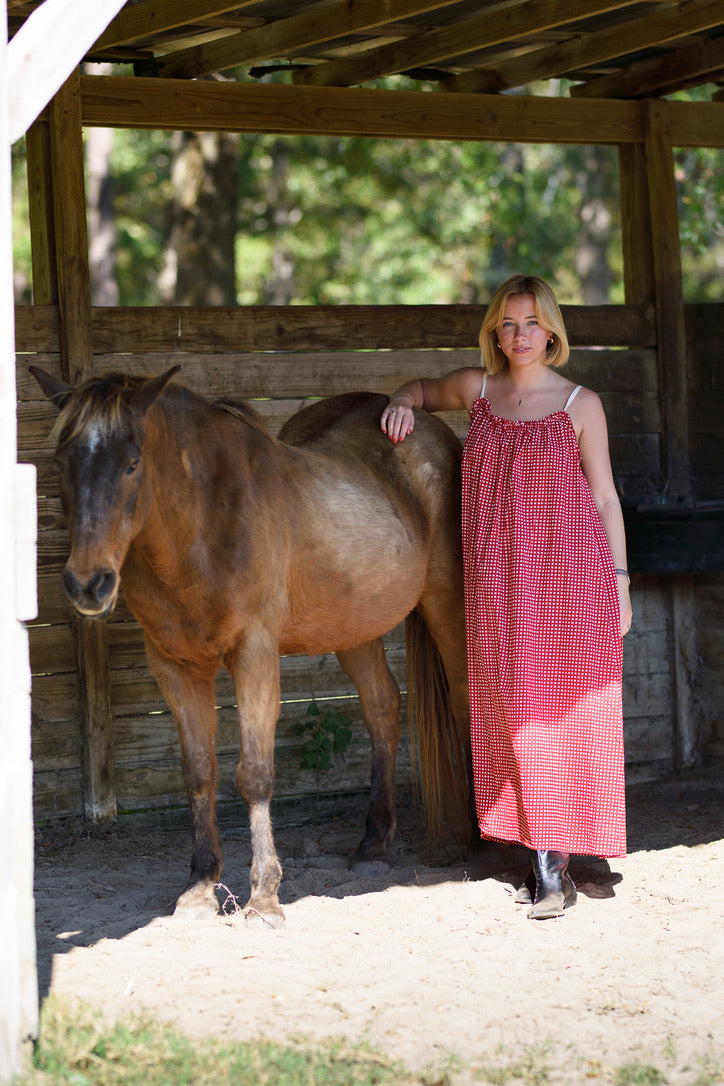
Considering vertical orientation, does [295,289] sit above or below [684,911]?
above

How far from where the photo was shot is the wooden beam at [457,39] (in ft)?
16.1

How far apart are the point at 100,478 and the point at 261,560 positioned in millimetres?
794

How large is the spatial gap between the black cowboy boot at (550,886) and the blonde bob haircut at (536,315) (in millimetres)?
1809

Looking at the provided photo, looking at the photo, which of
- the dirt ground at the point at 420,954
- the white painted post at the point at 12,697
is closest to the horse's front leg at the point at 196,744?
the dirt ground at the point at 420,954

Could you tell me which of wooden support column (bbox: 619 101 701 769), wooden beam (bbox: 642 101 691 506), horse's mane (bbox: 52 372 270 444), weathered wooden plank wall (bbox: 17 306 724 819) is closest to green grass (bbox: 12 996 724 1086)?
horse's mane (bbox: 52 372 270 444)

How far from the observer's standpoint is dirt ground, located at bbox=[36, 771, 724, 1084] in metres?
2.95

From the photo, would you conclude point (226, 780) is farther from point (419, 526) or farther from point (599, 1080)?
point (599, 1080)

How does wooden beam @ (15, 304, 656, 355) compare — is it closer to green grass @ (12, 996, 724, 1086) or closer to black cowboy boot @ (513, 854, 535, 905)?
black cowboy boot @ (513, 854, 535, 905)

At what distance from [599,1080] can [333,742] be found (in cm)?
304

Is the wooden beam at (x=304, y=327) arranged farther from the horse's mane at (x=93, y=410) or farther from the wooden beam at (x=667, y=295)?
the horse's mane at (x=93, y=410)

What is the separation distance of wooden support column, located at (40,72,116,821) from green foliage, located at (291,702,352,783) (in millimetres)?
923

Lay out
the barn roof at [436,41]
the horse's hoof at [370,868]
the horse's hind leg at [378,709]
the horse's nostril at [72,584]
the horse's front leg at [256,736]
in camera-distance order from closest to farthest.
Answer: the horse's nostril at [72,584]
the horse's front leg at [256,736]
the horse's hoof at [370,868]
the barn roof at [436,41]
the horse's hind leg at [378,709]

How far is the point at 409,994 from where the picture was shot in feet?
10.7

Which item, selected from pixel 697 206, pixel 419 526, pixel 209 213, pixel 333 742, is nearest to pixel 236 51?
pixel 419 526
